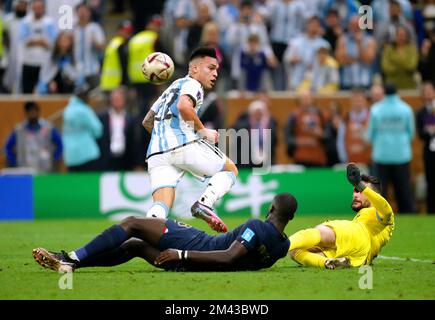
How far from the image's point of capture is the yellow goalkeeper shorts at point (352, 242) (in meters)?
11.5

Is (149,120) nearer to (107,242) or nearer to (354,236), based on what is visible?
(107,242)

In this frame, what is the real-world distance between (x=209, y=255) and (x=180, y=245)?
295mm

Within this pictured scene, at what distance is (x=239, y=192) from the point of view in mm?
20688

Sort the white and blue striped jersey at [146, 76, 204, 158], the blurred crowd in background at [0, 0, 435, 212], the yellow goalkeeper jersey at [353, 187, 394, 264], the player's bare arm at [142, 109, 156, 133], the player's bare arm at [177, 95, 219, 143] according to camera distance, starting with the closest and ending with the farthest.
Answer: the yellow goalkeeper jersey at [353, 187, 394, 264]
the player's bare arm at [177, 95, 219, 143]
the white and blue striped jersey at [146, 76, 204, 158]
the player's bare arm at [142, 109, 156, 133]
the blurred crowd in background at [0, 0, 435, 212]

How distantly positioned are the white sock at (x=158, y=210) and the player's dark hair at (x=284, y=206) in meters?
1.50

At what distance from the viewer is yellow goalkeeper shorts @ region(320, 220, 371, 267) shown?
11.5m

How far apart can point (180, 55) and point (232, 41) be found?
41.8 inches
